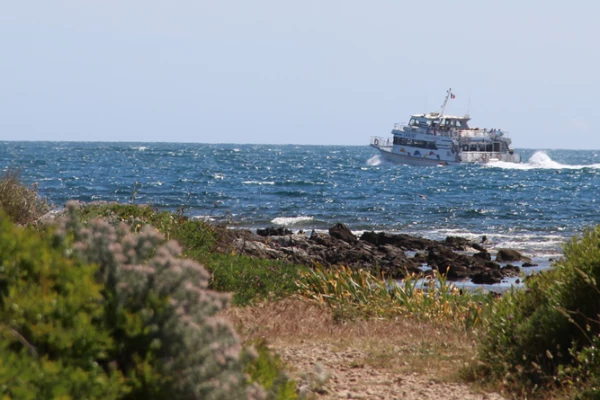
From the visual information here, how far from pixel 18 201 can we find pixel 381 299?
493 centimetres

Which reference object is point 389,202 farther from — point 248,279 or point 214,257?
point 248,279

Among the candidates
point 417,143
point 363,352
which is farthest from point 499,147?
point 363,352

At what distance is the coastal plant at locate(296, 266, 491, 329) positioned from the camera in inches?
345

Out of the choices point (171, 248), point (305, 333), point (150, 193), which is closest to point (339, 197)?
point (150, 193)

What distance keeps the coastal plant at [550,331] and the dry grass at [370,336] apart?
0.40 m

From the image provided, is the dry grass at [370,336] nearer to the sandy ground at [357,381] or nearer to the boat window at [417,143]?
the sandy ground at [357,381]

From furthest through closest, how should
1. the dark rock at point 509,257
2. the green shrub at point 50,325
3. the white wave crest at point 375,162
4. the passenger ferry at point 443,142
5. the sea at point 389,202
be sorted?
the white wave crest at point 375,162
the passenger ferry at point 443,142
the sea at point 389,202
the dark rock at point 509,257
the green shrub at point 50,325

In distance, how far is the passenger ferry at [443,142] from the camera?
6800cm

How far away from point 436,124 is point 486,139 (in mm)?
6506

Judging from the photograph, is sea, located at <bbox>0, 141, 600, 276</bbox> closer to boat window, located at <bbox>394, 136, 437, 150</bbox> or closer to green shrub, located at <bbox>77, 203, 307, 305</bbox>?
green shrub, located at <bbox>77, 203, 307, 305</bbox>

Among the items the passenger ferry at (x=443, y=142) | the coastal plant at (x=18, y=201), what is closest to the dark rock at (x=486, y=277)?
the coastal plant at (x=18, y=201)

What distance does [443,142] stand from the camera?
68.5 meters

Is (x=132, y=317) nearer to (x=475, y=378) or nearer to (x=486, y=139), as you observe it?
(x=475, y=378)

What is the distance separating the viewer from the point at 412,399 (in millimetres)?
5547
